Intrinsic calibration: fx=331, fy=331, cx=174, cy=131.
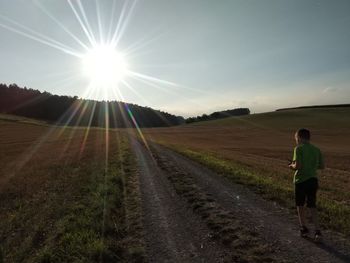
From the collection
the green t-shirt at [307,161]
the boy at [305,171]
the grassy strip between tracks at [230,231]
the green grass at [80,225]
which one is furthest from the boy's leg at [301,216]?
the green grass at [80,225]

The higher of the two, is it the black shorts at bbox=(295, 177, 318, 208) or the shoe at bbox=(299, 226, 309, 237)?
the black shorts at bbox=(295, 177, 318, 208)

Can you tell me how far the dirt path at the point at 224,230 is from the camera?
6508 mm

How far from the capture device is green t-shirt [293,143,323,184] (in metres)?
7.69

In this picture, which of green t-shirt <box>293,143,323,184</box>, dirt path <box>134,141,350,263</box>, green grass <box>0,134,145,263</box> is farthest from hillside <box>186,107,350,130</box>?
green t-shirt <box>293,143,323,184</box>

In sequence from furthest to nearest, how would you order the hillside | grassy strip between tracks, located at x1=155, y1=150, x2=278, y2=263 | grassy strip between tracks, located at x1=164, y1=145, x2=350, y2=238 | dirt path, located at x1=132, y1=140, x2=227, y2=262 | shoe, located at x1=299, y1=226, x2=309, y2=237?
the hillside → grassy strip between tracks, located at x1=164, y1=145, x2=350, y2=238 → shoe, located at x1=299, y1=226, x2=309, y2=237 → dirt path, located at x1=132, y1=140, x2=227, y2=262 → grassy strip between tracks, located at x1=155, y1=150, x2=278, y2=263

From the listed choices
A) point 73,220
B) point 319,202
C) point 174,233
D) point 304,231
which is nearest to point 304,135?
point 304,231

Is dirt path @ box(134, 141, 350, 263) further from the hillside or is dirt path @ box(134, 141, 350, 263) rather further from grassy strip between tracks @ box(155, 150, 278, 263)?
the hillside

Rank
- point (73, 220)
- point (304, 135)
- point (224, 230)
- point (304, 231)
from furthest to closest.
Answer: point (73, 220) → point (224, 230) → point (304, 135) → point (304, 231)

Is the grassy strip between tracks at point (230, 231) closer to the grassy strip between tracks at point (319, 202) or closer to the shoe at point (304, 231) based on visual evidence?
the shoe at point (304, 231)

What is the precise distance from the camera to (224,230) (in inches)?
311

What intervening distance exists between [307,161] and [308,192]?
2.35ft

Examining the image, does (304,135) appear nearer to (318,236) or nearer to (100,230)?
A: (318,236)

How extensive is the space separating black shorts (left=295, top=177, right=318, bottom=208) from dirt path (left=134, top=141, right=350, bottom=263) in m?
0.74

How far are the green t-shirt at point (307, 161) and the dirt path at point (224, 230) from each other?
1332 millimetres
